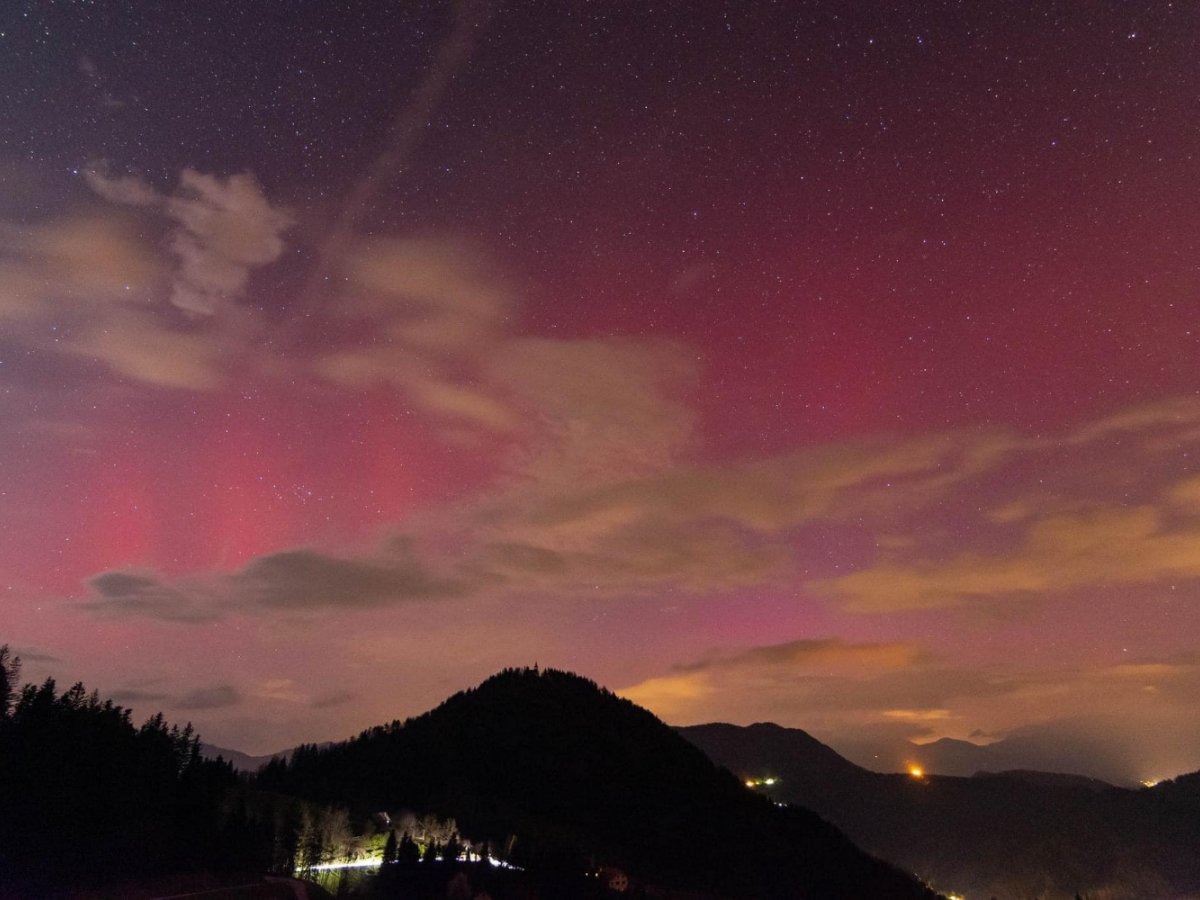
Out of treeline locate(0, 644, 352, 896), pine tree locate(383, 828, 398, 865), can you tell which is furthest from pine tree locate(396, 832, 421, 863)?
treeline locate(0, 644, 352, 896)

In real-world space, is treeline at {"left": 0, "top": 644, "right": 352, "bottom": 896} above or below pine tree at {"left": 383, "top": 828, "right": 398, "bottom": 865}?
above

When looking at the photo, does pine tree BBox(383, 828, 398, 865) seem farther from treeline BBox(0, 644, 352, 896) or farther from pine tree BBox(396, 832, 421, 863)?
treeline BBox(0, 644, 352, 896)

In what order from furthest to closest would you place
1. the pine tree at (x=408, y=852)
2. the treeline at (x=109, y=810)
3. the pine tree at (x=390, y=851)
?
the pine tree at (x=390, y=851) → the pine tree at (x=408, y=852) → the treeline at (x=109, y=810)

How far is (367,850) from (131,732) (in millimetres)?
37858

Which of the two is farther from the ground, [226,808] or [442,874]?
[226,808]

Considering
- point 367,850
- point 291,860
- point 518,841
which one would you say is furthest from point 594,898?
point 291,860

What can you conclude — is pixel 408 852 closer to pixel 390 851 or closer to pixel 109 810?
pixel 390 851

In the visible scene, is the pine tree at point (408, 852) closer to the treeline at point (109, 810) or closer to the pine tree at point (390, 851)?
the pine tree at point (390, 851)

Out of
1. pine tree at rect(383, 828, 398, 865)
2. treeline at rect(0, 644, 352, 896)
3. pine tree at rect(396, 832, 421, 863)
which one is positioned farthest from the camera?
pine tree at rect(383, 828, 398, 865)

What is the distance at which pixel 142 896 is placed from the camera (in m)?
64.6

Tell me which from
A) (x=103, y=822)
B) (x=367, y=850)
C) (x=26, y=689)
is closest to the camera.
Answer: (x=103, y=822)

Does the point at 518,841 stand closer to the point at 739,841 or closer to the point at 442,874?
the point at 442,874

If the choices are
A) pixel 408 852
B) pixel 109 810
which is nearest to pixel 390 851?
pixel 408 852

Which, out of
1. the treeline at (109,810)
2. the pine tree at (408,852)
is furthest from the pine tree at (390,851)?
the treeline at (109,810)
